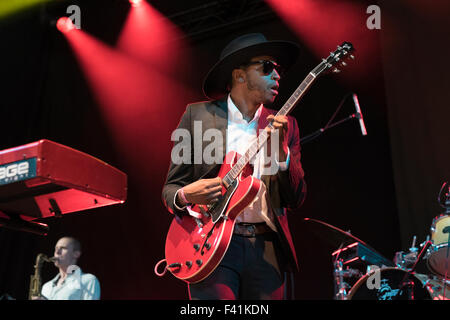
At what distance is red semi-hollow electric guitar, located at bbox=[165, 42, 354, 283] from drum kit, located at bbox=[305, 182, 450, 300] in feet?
5.23

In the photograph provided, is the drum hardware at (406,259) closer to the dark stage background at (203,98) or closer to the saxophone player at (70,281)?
the dark stage background at (203,98)

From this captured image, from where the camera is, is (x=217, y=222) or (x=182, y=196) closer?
(x=217, y=222)

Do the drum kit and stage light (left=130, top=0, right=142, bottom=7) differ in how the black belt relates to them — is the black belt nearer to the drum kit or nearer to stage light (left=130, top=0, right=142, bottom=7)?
the drum kit

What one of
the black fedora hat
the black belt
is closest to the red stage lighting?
the black fedora hat

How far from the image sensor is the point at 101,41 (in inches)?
282

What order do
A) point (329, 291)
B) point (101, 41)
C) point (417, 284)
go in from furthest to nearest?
1. point (101, 41)
2. point (329, 291)
3. point (417, 284)

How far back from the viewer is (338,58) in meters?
2.75

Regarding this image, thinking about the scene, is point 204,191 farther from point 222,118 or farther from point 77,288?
point 77,288

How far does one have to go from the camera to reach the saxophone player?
17.9ft

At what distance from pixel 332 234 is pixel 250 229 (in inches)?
76.8

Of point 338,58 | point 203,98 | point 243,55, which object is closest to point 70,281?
point 203,98

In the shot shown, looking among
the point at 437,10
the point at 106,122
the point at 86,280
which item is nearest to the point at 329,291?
the point at 86,280

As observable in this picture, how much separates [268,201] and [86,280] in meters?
3.70
